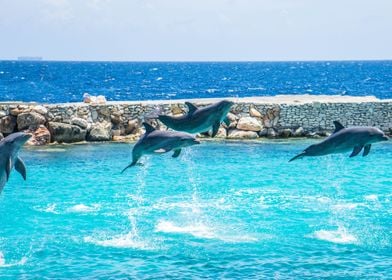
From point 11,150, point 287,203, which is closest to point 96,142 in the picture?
point 287,203

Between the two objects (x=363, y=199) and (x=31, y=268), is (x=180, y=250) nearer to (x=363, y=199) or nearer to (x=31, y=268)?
(x=31, y=268)

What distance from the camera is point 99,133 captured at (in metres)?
30.2

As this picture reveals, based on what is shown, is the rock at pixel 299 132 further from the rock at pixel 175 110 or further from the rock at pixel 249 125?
the rock at pixel 175 110

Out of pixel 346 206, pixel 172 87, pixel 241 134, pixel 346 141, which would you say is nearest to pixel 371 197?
pixel 346 206

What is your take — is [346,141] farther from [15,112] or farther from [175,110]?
[15,112]

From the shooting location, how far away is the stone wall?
29.8m

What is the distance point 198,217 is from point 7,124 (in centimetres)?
1465

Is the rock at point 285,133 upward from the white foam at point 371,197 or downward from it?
upward

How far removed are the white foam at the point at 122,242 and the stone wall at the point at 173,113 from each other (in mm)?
14012

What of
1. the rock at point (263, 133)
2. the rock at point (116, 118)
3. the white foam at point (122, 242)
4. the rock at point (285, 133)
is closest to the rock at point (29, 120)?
the rock at point (116, 118)

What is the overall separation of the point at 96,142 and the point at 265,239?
1568 cm

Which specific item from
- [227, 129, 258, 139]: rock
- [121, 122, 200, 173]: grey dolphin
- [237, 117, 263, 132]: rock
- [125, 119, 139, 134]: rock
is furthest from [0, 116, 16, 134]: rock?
[121, 122, 200, 173]: grey dolphin

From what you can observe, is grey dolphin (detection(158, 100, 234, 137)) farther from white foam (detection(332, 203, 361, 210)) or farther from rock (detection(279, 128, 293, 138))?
rock (detection(279, 128, 293, 138))

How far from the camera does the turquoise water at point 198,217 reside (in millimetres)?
13820
